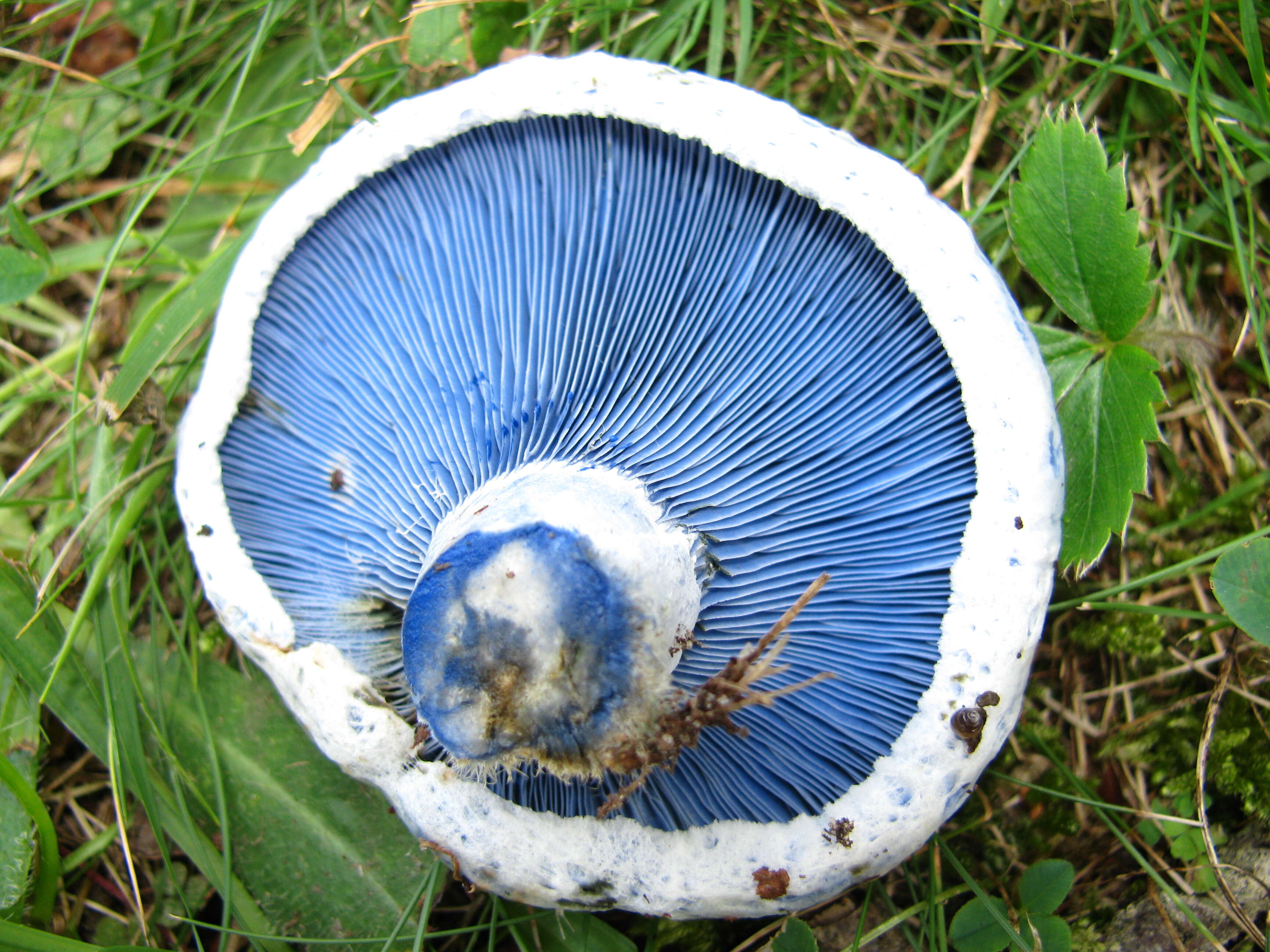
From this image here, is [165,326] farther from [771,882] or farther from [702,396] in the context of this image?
[771,882]

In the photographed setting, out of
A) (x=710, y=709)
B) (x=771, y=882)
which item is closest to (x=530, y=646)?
(x=710, y=709)

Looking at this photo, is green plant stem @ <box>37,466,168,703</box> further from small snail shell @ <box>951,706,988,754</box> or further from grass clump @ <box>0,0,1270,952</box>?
small snail shell @ <box>951,706,988,754</box>

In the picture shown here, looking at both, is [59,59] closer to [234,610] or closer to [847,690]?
[234,610]

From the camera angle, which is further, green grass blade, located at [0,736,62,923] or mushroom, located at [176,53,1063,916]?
green grass blade, located at [0,736,62,923]

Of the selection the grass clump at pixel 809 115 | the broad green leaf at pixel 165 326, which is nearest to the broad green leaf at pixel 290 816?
the grass clump at pixel 809 115

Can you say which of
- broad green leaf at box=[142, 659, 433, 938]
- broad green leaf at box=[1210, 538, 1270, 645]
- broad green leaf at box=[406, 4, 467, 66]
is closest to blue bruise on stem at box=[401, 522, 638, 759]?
broad green leaf at box=[142, 659, 433, 938]

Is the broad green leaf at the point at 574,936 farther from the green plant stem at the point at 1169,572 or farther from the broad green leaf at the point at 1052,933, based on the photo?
the green plant stem at the point at 1169,572
